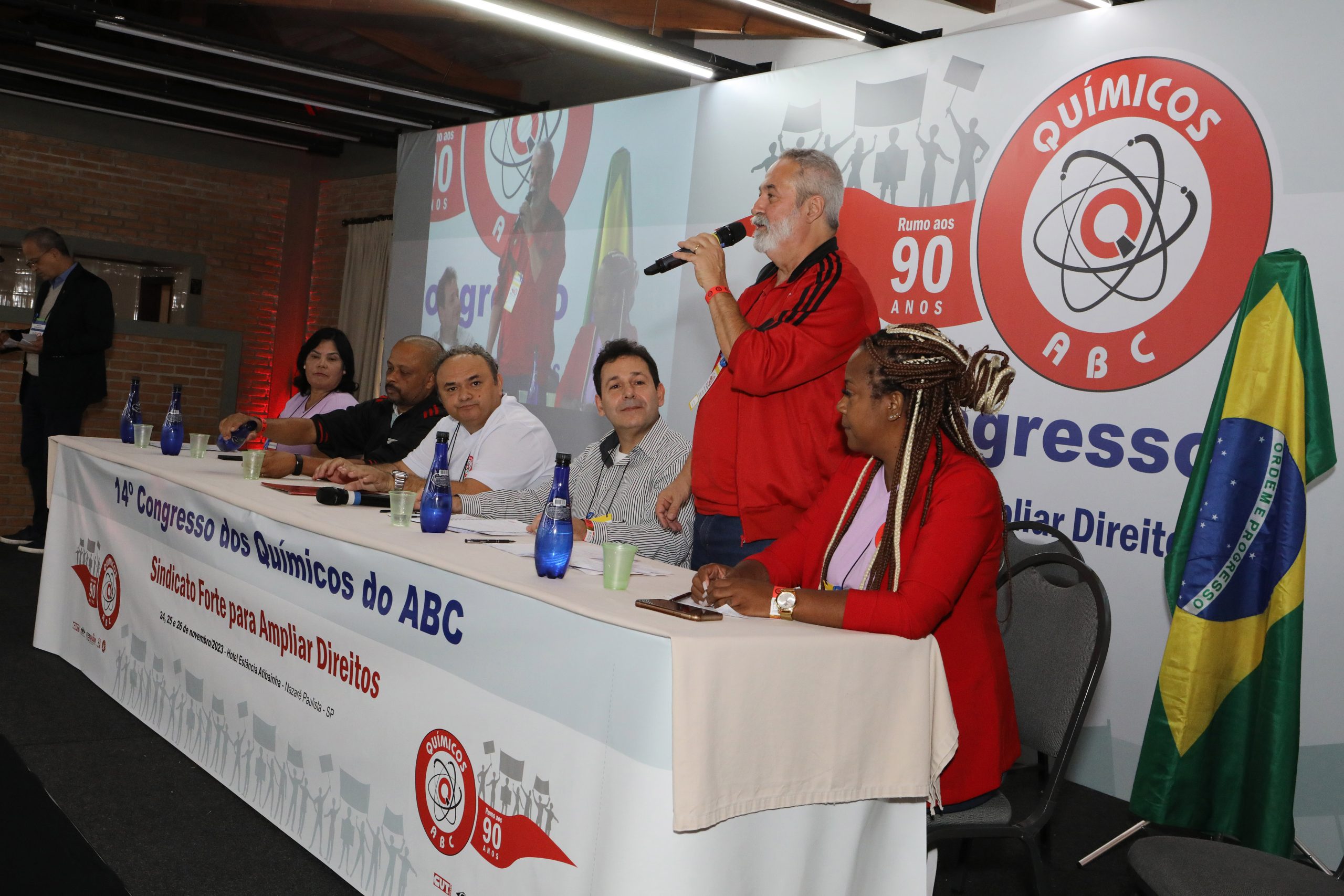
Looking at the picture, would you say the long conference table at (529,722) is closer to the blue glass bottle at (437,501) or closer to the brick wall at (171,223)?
the blue glass bottle at (437,501)

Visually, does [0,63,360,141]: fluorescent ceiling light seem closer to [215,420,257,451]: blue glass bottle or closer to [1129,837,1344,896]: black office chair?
[215,420,257,451]: blue glass bottle

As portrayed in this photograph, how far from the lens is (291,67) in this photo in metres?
5.65

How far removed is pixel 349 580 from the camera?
2.28m

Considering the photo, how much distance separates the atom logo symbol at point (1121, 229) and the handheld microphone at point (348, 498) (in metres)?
2.24

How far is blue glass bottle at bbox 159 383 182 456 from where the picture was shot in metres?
3.51

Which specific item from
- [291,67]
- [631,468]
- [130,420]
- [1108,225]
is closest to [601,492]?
[631,468]

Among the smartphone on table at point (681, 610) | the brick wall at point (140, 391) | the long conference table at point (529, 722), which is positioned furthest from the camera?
the brick wall at point (140, 391)

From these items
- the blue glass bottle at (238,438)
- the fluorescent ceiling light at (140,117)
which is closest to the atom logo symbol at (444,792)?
the blue glass bottle at (238,438)

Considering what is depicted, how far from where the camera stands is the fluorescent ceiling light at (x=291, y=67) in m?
5.27

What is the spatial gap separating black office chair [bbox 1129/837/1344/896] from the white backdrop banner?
1616 millimetres

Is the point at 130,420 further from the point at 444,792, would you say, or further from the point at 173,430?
the point at 444,792

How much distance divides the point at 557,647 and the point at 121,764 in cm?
172

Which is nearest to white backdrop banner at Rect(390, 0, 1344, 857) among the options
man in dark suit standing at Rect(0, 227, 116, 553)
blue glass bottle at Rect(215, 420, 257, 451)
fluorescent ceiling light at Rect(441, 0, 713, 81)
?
fluorescent ceiling light at Rect(441, 0, 713, 81)

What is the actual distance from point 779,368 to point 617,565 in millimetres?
642
